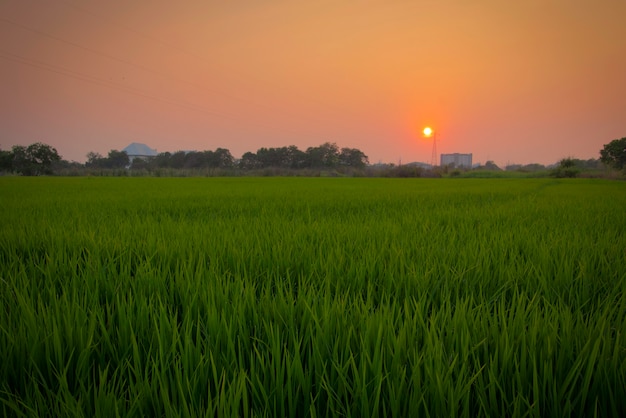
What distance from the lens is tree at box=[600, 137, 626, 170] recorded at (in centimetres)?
3781

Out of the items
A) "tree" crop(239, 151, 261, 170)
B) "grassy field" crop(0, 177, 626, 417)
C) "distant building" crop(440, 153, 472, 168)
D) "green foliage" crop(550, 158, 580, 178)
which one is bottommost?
"grassy field" crop(0, 177, 626, 417)

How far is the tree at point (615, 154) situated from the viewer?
3781cm

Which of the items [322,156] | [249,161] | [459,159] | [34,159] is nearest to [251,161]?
[249,161]

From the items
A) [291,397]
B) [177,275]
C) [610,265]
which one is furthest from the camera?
[610,265]

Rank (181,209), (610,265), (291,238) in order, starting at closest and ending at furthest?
(610,265) → (291,238) → (181,209)

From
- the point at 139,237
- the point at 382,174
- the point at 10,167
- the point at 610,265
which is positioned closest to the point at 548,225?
the point at 610,265

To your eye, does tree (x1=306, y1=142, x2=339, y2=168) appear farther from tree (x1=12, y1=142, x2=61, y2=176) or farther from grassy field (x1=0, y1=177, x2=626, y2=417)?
grassy field (x1=0, y1=177, x2=626, y2=417)

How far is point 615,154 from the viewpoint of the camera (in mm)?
39156

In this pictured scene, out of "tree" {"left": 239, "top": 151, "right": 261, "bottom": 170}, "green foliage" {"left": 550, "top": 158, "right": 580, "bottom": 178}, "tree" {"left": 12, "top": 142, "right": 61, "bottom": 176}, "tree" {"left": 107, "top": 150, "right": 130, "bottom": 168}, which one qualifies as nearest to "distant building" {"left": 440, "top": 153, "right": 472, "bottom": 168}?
"green foliage" {"left": 550, "top": 158, "right": 580, "bottom": 178}

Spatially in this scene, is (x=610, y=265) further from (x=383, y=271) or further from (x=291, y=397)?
(x=291, y=397)

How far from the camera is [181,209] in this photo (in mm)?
4320

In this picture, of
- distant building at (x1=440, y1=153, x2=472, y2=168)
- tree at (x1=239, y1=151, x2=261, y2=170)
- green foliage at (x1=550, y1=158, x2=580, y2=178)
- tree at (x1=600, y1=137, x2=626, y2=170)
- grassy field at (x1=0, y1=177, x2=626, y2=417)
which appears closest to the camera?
grassy field at (x1=0, y1=177, x2=626, y2=417)

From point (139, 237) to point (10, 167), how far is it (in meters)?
47.7

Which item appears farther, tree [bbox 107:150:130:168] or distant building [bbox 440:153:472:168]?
distant building [bbox 440:153:472:168]
